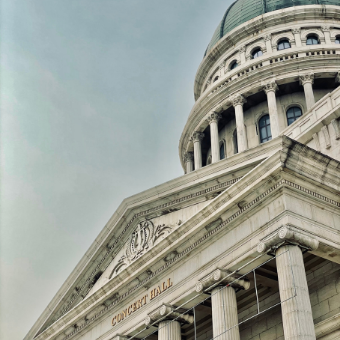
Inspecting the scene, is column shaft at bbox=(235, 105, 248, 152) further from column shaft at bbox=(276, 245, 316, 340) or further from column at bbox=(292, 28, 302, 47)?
column shaft at bbox=(276, 245, 316, 340)

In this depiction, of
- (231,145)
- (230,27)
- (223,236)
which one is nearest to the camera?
(223,236)

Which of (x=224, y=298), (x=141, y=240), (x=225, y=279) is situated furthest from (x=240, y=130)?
(x=224, y=298)

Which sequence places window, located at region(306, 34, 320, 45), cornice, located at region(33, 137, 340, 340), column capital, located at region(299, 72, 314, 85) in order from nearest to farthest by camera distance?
cornice, located at region(33, 137, 340, 340), column capital, located at region(299, 72, 314, 85), window, located at region(306, 34, 320, 45)

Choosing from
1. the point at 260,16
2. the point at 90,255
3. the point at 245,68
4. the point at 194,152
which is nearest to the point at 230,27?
the point at 260,16

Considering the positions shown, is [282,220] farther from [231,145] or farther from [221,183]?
[231,145]

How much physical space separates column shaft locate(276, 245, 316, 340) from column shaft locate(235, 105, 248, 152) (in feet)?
74.8

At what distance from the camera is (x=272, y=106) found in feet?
128

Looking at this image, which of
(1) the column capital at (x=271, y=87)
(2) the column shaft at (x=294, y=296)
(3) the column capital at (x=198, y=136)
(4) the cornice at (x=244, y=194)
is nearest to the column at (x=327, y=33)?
(1) the column capital at (x=271, y=87)

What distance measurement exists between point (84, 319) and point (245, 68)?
954 inches

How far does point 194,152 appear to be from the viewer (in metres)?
44.2

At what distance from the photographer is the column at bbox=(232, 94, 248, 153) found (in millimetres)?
38969

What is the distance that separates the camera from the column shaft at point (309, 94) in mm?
37281

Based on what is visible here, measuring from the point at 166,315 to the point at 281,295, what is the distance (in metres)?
5.60

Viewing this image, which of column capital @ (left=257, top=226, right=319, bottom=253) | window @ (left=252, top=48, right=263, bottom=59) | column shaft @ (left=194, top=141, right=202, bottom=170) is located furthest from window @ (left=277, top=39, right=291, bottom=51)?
column capital @ (left=257, top=226, right=319, bottom=253)
